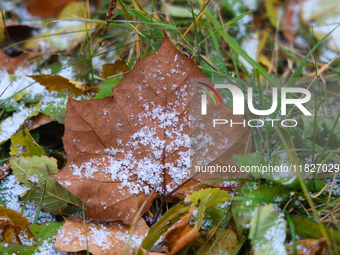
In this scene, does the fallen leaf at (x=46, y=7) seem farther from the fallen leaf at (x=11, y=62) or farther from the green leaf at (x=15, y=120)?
the green leaf at (x=15, y=120)

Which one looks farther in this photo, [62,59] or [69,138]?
[62,59]

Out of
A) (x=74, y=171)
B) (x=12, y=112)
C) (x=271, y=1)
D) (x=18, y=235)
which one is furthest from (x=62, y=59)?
(x=271, y=1)

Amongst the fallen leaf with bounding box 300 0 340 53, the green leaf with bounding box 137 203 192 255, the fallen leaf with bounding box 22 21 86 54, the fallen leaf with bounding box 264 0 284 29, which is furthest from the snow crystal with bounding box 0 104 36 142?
the fallen leaf with bounding box 300 0 340 53

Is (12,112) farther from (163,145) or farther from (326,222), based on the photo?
(326,222)

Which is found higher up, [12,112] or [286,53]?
[286,53]

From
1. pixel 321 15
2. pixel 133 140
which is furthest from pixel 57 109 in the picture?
pixel 321 15

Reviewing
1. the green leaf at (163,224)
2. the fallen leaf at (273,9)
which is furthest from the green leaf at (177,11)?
the green leaf at (163,224)
